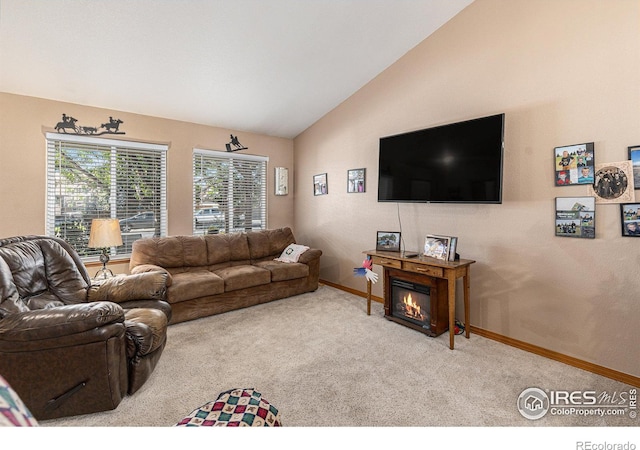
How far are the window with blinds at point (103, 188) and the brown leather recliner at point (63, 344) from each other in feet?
4.62

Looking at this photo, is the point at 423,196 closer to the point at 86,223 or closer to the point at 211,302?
the point at 211,302

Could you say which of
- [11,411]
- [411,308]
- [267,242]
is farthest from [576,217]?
[267,242]

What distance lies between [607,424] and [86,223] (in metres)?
5.06

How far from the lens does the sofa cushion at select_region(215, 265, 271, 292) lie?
3.65m

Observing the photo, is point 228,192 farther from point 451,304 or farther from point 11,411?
point 11,411

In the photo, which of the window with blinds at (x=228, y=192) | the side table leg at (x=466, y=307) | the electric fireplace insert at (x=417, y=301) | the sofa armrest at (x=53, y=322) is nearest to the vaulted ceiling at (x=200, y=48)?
the window with blinds at (x=228, y=192)

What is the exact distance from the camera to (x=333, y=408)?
6.41 feet

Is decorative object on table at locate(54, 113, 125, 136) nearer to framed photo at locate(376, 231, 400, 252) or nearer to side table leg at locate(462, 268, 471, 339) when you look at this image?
framed photo at locate(376, 231, 400, 252)

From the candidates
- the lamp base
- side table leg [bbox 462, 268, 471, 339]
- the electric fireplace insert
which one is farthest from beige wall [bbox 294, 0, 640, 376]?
the lamp base

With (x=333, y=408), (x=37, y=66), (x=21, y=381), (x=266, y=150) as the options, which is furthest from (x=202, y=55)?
(x=333, y=408)

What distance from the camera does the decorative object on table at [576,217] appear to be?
94.3 inches

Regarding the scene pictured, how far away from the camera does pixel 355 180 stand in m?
4.34

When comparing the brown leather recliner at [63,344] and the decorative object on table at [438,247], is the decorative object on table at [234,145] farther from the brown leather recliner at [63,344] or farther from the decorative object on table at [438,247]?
the decorative object on table at [438,247]

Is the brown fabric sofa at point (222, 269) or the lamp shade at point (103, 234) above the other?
the lamp shade at point (103, 234)
